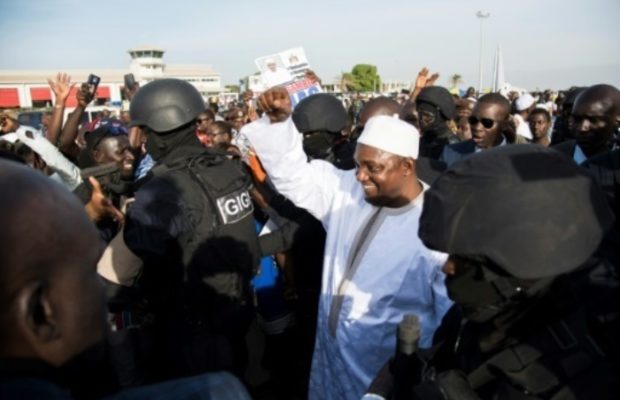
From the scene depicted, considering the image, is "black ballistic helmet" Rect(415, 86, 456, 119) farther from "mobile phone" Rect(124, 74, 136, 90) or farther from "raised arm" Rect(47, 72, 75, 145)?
"raised arm" Rect(47, 72, 75, 145)

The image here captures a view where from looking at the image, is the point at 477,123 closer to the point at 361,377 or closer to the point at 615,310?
the point at 361,377

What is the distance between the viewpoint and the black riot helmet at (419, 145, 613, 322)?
1.15 metres

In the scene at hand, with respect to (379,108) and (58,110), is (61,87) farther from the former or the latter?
(379,108)

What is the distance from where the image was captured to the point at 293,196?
2.62 m

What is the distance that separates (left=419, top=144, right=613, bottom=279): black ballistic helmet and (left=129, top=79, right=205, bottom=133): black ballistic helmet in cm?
191

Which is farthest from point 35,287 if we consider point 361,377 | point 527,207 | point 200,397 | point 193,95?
point 193,95

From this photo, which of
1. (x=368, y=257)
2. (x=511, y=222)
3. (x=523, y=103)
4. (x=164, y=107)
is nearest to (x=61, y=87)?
(x=164, y=107)

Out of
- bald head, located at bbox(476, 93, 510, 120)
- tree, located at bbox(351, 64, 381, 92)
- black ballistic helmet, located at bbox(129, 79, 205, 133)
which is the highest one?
black ballistic helmet, located at bbox(129, 79, 205, 133)

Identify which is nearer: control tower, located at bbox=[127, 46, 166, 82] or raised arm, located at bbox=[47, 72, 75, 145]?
raised arm, located at bbox=[47, 72, 75, 145]

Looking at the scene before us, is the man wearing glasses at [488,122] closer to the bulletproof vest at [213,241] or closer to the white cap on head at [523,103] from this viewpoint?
the bulletproof vest at [213,241]

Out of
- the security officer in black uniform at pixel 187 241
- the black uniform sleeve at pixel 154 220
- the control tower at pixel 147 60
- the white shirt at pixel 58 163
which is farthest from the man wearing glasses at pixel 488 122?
the control tower at pixel 147 60

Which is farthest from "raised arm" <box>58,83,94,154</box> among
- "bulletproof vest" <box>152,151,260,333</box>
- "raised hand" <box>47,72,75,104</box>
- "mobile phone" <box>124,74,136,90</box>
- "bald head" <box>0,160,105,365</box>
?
"bald head" <box>0,160,105,365</box>

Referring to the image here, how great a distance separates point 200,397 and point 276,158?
1809 mm

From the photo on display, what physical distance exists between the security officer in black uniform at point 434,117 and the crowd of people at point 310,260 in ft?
0.51
